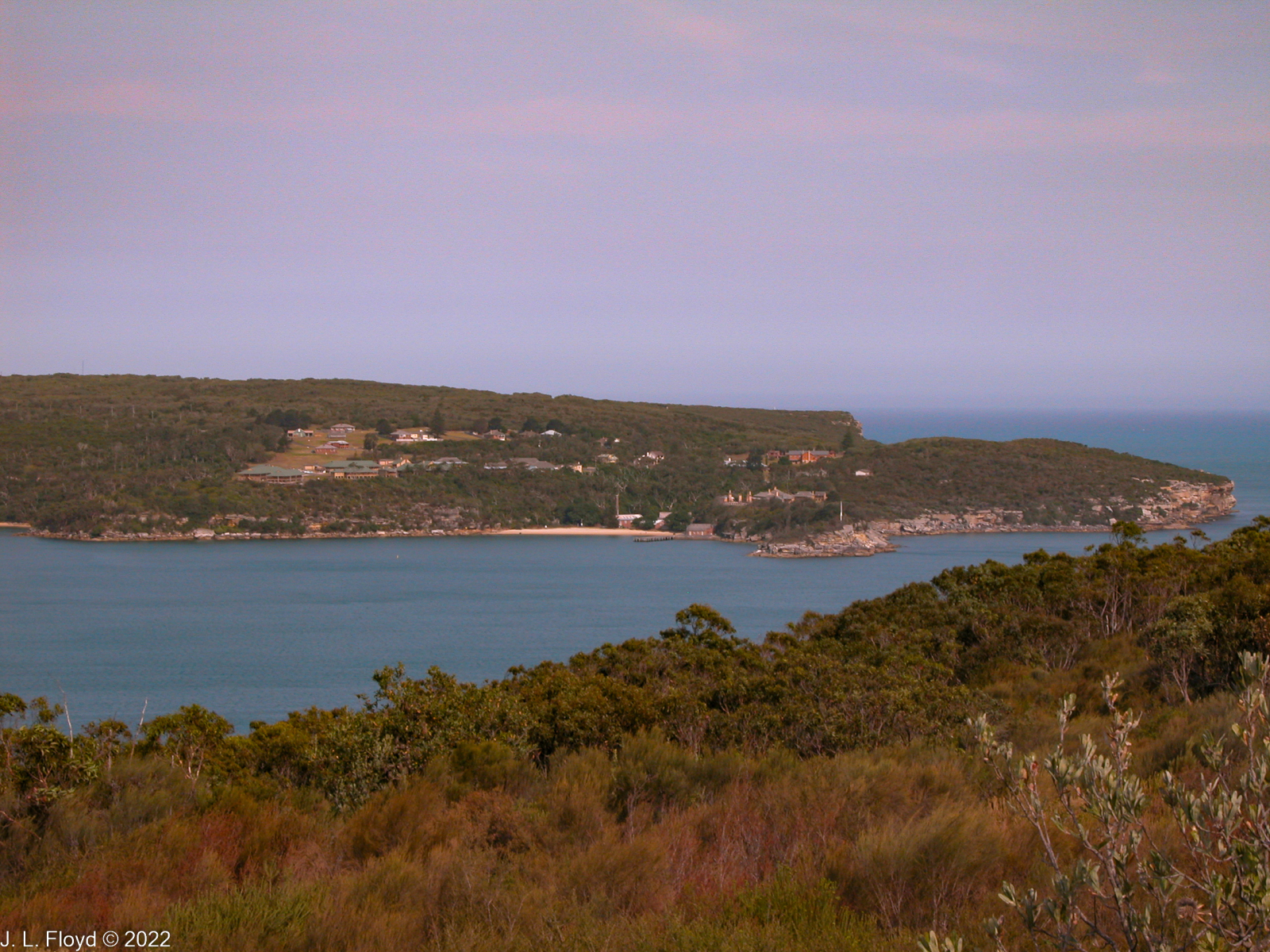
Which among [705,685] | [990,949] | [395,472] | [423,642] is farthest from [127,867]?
[395,472]

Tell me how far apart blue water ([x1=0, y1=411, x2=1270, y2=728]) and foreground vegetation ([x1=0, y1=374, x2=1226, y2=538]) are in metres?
4.77

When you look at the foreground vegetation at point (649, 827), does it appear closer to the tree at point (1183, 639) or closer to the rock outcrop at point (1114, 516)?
the tree at point (1183, 639)

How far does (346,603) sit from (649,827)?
43173 mm

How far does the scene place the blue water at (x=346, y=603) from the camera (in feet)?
104

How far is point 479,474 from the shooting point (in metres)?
83.4

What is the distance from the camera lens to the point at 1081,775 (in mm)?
2348

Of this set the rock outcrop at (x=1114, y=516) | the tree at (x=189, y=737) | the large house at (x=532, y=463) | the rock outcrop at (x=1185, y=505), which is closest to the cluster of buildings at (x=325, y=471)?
the large house at (x=532, y=463)

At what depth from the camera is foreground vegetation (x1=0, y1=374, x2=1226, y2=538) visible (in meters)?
73.2

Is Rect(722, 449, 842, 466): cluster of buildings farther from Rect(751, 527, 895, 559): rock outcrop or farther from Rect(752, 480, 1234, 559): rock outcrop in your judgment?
Rect(751, 527, 895, 559): rock outcrop

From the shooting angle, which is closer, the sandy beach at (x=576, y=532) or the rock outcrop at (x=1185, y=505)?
the rock outcrop at (x=1185, y=505)

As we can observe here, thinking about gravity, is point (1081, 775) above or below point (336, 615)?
above

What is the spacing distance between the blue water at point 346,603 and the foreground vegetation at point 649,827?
14.0 m

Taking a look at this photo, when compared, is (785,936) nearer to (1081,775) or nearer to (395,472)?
(1081,775)

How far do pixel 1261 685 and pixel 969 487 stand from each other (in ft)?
269
